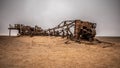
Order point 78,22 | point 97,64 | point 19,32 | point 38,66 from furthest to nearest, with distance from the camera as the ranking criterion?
point 19,32 < point 78,22 < point 97,64 < point 38,66

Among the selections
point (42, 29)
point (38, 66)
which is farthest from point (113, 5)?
point (38, 66)

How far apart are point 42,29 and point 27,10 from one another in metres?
2.02

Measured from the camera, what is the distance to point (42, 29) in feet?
41.0

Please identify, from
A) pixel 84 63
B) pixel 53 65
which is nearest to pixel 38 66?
pixel 53 65

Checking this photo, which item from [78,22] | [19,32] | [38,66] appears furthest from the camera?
[19,32]

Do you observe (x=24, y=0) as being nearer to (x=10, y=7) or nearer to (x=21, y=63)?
(x=10, y=7)

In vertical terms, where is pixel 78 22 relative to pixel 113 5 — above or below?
below

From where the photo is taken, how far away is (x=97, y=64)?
4.57m

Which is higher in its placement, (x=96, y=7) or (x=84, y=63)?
(x=96, y=7)

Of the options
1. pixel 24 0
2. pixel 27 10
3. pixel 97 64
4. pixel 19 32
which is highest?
pixel 24 0

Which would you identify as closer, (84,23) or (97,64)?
(97,64)

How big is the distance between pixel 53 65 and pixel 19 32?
8413 mm

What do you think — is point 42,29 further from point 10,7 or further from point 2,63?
point 2,63

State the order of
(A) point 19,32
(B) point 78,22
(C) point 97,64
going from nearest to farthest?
(C) point 97,64 < (B) point 78,22 < (A) point 19,32
